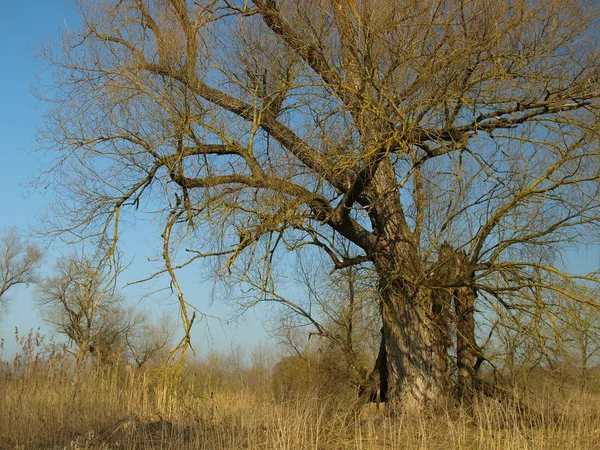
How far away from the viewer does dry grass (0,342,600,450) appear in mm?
6434

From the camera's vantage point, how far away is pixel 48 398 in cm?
856

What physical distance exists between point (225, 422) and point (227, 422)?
0.06 metres

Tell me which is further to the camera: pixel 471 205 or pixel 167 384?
pixel 471 205

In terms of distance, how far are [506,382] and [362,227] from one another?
3.23m

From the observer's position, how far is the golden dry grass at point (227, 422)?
6.43 metres

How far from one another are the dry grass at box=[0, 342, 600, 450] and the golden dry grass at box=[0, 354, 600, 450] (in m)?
0.02

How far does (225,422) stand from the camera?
7.44m

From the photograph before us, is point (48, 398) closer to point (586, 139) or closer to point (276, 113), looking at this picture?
point (276, 113)

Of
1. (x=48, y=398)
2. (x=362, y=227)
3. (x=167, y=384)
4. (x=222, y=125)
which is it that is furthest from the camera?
(x=362, y=227)

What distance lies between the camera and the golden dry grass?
6.43 metres

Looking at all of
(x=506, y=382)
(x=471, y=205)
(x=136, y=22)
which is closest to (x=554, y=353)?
(x=506, y=382)

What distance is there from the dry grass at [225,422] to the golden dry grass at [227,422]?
16 millimetres

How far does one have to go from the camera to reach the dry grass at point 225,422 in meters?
6.43

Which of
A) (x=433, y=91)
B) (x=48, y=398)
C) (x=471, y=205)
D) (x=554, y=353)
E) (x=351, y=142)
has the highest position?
(x=433, y=91)
